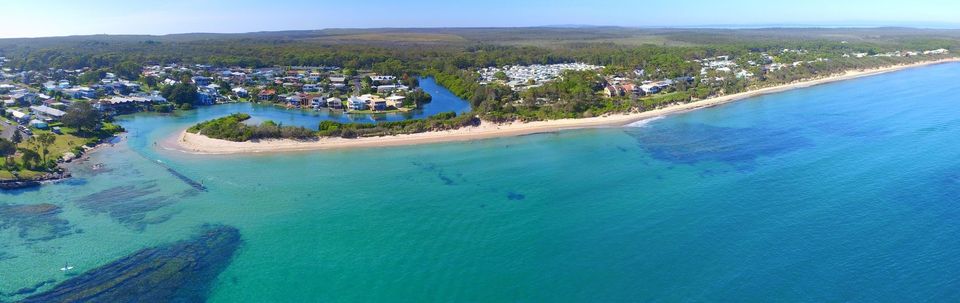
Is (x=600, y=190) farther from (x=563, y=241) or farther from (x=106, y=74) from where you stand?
(x=106, y=74)

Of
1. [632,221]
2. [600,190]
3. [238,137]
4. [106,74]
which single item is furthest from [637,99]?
[106,74]

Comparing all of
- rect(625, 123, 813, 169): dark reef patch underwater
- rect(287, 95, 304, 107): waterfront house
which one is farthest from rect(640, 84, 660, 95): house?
rect(287, 95, 304, 107): waterfront house

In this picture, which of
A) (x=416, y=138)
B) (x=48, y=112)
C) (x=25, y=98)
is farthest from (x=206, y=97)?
(x=416, y=138)

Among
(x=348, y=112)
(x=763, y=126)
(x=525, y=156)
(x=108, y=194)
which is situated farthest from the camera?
(x=348, y=112)

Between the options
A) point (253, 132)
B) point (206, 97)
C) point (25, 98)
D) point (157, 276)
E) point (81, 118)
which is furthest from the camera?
point (206, 97)

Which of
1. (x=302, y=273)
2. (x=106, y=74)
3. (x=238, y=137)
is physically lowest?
(x=302, y=273)

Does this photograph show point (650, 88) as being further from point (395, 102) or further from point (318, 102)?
point (318, 102)
